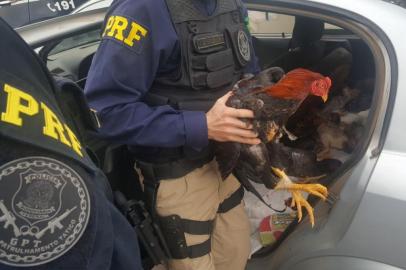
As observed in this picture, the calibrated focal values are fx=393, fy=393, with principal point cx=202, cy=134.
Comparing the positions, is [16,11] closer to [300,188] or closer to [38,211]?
[300,188]

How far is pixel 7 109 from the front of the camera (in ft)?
1.67

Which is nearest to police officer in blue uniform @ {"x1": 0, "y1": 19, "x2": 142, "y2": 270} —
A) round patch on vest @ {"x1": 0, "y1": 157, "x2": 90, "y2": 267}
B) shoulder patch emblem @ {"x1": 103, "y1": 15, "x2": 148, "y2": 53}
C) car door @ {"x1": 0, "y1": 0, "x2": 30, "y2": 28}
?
round patch on vest @ {"x1": 0, "y1": 157, "x2": 90, "y2": 267}

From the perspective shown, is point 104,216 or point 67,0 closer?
point 104,216

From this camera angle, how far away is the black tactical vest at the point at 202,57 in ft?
3.93

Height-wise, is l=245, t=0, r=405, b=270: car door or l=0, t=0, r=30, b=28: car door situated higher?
l=245, t=0, r=405, b=270: car door

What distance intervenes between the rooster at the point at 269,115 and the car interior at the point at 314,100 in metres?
0.19

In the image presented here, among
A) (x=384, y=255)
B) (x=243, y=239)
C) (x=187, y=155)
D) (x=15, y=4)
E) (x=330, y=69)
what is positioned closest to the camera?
(x=384, y=255)

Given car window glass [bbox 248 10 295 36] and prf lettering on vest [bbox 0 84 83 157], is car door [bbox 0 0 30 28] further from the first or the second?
prf lettering on vest [bbox 0 84 83 157]

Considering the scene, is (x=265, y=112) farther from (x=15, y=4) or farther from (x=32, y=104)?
(x=15, y=4)

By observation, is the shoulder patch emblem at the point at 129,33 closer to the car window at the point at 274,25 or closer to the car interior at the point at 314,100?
the car interior at the point at 314,100

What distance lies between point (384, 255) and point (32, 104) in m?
1.04

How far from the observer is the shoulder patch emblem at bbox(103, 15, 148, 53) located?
1124 millimetres

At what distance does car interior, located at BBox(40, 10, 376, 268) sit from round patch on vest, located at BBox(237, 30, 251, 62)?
37 cm

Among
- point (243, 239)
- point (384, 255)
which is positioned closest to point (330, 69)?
point (243, 239)
